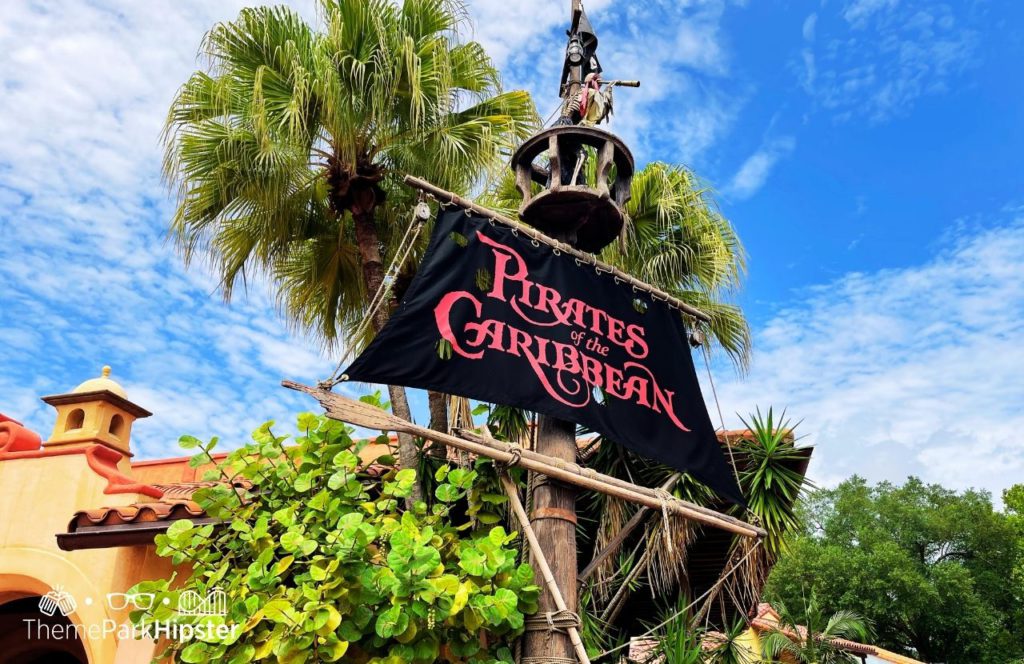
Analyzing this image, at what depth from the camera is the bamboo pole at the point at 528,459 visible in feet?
17.6

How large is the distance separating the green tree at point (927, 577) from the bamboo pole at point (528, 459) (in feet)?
63.4

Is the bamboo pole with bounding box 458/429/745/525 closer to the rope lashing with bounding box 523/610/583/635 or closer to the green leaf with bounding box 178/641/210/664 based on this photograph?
the rope lashing with bounding box 523/610/583/635

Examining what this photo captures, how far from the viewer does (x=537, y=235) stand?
6.82m

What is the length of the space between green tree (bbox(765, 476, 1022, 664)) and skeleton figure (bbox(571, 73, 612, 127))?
2001 centimetres

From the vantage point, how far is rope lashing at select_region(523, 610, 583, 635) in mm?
5543

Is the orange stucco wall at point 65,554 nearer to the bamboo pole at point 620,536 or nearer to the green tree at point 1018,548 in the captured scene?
the bamboo pole at point 620,536

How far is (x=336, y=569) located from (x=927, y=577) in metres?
27.4

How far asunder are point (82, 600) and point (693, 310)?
620 cm

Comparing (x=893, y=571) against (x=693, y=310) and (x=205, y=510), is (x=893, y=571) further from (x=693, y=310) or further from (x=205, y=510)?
(x=205, y=510)

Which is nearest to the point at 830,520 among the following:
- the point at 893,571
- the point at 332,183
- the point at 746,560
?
the point at 893,571

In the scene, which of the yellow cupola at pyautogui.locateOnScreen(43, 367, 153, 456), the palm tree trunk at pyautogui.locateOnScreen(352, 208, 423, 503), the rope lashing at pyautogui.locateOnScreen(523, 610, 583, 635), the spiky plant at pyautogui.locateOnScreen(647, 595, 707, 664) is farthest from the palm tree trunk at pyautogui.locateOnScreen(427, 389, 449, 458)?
the yellow cupola at pyautogui.locateOnScreen(43, 367, 153, 456)

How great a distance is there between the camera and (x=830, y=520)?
1293 inches

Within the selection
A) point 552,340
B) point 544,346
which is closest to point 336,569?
point 544,346

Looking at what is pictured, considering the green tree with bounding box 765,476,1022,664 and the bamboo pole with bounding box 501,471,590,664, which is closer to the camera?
the bamboo pole with bounding box 501,471,590,664
